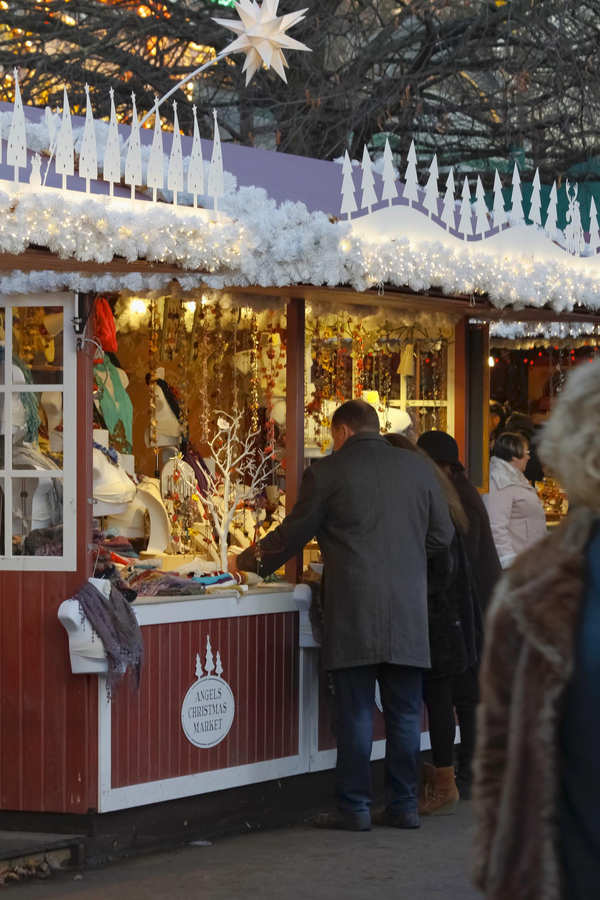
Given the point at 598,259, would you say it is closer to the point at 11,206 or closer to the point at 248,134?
the point at 11,206

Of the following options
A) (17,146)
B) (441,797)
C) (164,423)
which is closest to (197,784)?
(441,797)

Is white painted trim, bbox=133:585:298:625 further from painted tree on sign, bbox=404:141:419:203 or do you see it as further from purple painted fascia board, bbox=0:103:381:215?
painted tree on sign, bbox=404:141:419:203

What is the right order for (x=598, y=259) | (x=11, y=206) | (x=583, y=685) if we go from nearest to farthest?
(x=583, y=685) < (x=11, y=206) < (x=598, y=259)

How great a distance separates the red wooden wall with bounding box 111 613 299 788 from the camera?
633 cm

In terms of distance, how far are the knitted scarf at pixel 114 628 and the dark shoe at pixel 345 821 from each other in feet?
4.08

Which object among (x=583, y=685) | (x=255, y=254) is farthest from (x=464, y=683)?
(x=583, y=685)

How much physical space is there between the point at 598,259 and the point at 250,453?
2370 mm

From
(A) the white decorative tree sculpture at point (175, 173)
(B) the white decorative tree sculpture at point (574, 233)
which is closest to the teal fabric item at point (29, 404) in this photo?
(A) the white decorative tree sculpture at point (175, 173)

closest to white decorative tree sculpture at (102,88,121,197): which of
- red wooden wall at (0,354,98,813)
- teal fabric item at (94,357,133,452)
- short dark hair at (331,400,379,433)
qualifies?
red wooden wall at (0,354,98,813)

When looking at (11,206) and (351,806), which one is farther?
(351,806)

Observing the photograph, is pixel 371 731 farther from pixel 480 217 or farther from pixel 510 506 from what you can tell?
pixel 480 217

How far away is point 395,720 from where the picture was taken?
22.0 ft

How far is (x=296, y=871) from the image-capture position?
612 cm

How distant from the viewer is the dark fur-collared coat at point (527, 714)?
2.62 m
